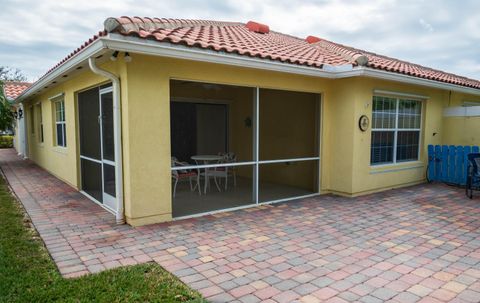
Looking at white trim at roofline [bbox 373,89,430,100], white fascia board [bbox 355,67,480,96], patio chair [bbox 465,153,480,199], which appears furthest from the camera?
white trim at roofline [bbox 373,89,430,100]

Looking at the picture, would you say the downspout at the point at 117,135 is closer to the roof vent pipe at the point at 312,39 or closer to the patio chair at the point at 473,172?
the patio chair at the point at 473,172

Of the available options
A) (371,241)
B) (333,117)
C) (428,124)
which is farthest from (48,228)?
(428,124)

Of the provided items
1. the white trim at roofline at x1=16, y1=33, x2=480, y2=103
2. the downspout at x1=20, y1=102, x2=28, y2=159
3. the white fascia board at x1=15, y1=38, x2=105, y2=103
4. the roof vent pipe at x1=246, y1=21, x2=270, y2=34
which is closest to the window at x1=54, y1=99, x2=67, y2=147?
the white fascia board at x1=15, y1=38, x2=105, y2=103

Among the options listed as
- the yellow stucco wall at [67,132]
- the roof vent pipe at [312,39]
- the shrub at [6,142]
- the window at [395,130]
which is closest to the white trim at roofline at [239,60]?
the window at [395,130]

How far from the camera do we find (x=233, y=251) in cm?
425

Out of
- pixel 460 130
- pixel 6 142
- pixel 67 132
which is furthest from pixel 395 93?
pixel 6 142

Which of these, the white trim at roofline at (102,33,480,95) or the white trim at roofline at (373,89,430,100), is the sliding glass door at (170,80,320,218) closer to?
the white trim at roofline at (102,33,480,95)

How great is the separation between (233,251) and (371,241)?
6.48ft

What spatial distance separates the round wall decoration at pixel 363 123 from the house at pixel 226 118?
0.08 meters

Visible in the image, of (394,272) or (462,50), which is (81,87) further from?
(462,50)

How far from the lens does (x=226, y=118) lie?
11086 mm

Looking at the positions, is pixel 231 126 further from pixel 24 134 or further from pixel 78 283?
pixel 24 134

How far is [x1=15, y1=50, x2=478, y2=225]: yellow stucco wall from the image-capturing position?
5227 millimetres

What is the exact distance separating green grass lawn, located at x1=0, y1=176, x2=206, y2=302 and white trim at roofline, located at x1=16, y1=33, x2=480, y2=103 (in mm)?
2856
